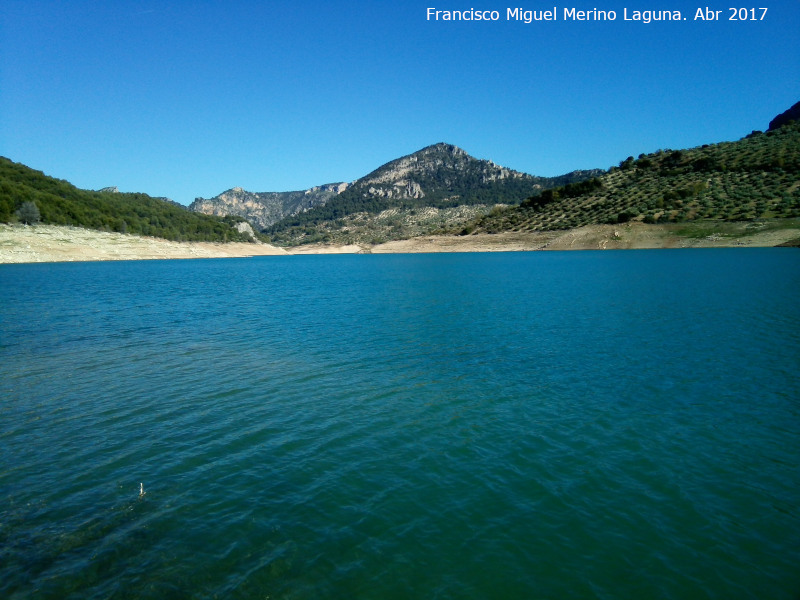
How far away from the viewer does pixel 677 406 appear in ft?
38.7

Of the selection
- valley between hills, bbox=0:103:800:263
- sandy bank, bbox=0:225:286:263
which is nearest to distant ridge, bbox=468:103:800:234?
valley between hills, bbox=0:103:800:263

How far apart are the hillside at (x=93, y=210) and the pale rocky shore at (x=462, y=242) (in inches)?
252

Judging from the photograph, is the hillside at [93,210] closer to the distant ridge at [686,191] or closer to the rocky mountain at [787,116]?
the distant ridge at [686,191]

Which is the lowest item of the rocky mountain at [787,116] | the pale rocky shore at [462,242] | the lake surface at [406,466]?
the lake surface at [406,466]

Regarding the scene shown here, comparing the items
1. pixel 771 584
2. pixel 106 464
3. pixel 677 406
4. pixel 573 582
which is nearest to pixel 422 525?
pixel 573 582

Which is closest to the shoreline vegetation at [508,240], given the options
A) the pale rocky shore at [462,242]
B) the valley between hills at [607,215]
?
the pale rocky shore at [462,242]

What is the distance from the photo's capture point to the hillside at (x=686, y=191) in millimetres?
82875

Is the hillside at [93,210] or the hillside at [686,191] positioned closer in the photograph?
the hillside at [686,191]

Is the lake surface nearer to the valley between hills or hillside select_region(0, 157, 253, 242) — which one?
the valley between hills

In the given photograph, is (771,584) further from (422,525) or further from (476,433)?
(476,433)

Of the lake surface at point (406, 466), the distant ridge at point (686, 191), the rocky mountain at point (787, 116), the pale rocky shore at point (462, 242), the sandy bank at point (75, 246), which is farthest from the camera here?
the rocky mountain at point (787, 116)

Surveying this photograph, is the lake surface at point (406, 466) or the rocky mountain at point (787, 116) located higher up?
the rocky mountain at point (787, 116)

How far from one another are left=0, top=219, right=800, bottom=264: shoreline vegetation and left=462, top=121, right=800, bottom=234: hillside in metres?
3.12

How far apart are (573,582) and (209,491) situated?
5872mm
